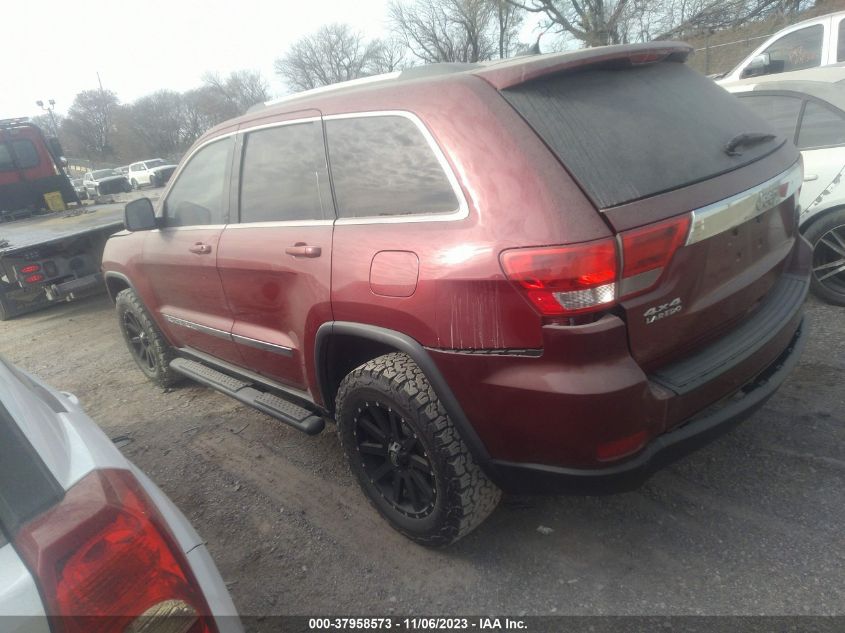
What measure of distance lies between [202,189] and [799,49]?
24.0 ft

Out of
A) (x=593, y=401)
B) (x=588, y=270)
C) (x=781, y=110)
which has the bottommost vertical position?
(x=593, y=401)

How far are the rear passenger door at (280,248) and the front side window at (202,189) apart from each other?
0.18 metres

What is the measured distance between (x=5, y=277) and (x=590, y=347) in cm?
759

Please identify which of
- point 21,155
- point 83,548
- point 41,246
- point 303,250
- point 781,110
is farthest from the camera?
point 21,155

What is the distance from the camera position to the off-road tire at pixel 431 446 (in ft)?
7.09

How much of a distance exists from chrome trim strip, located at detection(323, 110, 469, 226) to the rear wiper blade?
108 cm

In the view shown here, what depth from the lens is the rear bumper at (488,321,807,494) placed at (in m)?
1.92

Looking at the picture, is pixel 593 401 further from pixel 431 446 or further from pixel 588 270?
pixel 431 446

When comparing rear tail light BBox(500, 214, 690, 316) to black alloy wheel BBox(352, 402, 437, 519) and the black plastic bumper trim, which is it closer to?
the black plastic bumper trim

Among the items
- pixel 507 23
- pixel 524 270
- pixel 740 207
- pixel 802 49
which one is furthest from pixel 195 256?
pixel 507 23

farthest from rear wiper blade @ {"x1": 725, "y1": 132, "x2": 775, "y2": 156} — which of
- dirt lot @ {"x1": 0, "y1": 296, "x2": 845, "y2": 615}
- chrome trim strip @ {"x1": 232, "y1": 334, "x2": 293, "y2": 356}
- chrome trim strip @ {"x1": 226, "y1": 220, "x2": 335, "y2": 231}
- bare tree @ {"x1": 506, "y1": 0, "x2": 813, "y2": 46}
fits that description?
bare tree @ {"x1": 506, "y1": 0, "x2": 813, "y2": 46}

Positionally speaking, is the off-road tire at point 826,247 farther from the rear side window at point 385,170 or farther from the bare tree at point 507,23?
the bare tree at point 507,23

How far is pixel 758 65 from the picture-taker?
21.2ft

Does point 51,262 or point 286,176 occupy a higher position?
point 286,176
